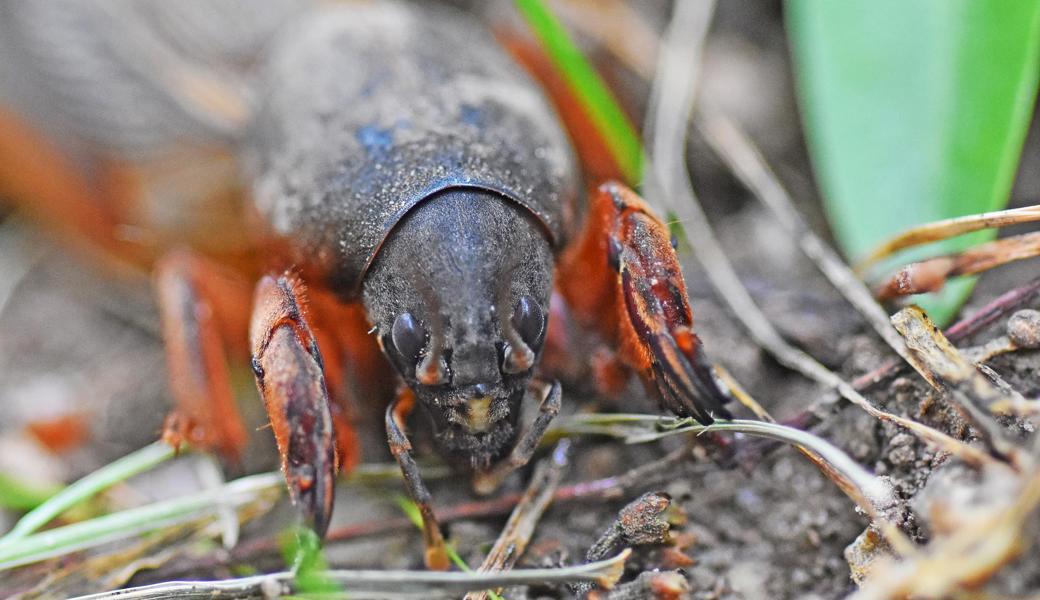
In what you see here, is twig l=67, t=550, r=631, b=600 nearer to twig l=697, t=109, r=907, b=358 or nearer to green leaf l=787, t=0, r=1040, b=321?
twig l=697, t=109, r=907, b=358

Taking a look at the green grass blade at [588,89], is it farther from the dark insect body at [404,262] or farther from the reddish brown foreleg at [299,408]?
the reddish brown foreleg at [299,408]

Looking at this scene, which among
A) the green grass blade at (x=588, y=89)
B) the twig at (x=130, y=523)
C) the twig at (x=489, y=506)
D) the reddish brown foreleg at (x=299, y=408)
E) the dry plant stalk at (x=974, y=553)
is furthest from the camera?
the green grass blade at (x=588, y=89)

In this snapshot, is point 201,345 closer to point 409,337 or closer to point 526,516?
point 409,337

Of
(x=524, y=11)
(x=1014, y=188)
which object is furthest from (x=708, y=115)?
(x=1014, y=188)

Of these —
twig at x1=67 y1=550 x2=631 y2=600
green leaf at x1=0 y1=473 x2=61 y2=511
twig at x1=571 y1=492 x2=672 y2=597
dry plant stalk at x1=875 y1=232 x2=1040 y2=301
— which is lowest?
green leaf at x1=0 y1=473 x2=61 y2=511

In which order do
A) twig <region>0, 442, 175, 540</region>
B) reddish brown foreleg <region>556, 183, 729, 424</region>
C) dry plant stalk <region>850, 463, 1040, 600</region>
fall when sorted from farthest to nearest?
twig <region>0, 442, 175, 540</region> → reddish brown foreleg <region>556, 183, 729, 424</region> → dry plant stalk <region>850, 463, 1040, 600</region>

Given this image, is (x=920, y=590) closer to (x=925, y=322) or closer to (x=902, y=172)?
(x=925, y=322)

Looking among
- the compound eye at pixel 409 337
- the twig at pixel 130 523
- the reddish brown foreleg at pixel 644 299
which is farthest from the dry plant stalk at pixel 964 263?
the twig at pixel 130 523

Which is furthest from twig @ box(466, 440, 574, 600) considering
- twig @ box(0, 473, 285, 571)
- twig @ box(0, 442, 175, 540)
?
twig @ box(0, 442, 175, 540)
